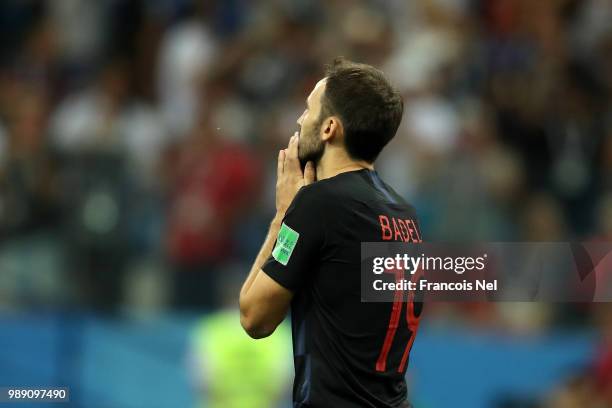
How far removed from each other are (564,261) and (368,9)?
4358 mm

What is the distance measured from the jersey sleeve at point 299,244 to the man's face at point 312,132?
7.9 inches

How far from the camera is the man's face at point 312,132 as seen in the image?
4012mm

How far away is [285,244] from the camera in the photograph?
385 centimetres

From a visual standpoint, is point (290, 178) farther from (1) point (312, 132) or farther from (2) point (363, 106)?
(2) point (363, 106)

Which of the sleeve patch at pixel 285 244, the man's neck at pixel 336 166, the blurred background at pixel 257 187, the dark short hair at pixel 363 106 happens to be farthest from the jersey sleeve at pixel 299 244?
the blurred background at pixel 257 187

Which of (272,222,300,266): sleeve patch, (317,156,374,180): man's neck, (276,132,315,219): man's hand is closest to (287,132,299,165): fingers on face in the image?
(276,132,315,219): man's hand

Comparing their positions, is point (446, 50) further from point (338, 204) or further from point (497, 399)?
point (338, 204)

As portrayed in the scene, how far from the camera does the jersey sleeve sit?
383 centimetres

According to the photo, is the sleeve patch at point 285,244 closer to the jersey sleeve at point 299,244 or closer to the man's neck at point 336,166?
the jersey sleeve at point 299,244

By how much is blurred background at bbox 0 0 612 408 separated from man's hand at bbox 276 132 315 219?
341 cm

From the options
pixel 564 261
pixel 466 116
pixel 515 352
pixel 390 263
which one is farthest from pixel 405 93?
pixel 390 263

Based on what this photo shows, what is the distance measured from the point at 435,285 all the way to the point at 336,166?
2.32ft

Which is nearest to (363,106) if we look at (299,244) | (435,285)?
(299,244)

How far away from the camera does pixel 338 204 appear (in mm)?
3871
